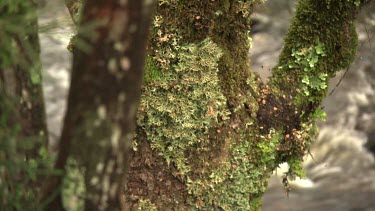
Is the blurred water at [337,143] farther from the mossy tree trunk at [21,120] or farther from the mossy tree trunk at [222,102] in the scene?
the mossy tree trunk at [21,120]

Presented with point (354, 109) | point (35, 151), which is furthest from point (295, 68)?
point (354, 109)

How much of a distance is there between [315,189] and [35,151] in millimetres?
4347

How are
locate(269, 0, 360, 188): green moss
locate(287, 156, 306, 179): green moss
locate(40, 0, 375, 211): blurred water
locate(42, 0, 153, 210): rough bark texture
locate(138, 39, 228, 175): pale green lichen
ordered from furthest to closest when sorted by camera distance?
locate(40, 0, 375, 211): blurred water, locate(287, 156, 306, 179): green moss, locate(269, 0, 360, 188): green moss, locate(138, 39, 228, 175): pale green lichen, locate(42, 0, 153, 210): rough bark texture

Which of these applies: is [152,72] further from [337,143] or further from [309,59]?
[337,143]

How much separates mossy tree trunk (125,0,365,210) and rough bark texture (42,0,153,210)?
88cm

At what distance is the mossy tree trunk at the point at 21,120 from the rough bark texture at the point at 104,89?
0.09m

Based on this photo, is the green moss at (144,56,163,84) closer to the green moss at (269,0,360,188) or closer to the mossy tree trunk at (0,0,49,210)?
the green moss at (269,0,360,188)

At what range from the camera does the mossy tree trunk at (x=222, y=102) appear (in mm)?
2021

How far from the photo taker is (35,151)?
125cm

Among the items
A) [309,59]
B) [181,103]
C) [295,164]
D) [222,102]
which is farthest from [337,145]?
[181,103]

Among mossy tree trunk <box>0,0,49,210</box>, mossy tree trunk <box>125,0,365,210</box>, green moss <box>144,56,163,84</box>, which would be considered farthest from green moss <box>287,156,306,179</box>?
mossy tree trunk <box>0,0,49,210</box>

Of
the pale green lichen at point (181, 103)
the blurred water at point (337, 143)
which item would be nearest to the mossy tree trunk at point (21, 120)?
the pale green lichen at point (181, 103)

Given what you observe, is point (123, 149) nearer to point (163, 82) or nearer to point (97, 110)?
point (97, 110)

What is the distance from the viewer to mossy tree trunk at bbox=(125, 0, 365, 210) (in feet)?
6.63
